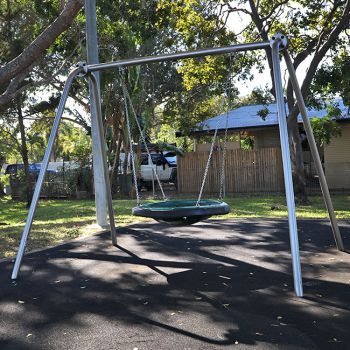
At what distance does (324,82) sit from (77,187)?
11.0 m

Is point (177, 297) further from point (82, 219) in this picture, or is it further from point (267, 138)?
point (267, 138)

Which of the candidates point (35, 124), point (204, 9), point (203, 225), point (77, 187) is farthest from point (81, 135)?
point (203, 225)

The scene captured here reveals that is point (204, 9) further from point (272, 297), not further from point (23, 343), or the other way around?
point (23, 343)

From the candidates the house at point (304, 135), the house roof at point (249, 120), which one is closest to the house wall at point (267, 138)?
the house at point (304, 135)

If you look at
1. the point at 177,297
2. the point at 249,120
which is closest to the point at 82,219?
the point at 177,297

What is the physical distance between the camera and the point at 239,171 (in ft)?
60.4

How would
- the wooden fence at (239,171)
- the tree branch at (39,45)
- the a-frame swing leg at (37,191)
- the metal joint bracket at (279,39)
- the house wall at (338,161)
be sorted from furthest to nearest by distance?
the house wall at (338,161) < the wooden fence at (239,171) < the tree branch at (39,45) < the a-frame swing leg at (37,191) < the metal joint bracket at (279,39)

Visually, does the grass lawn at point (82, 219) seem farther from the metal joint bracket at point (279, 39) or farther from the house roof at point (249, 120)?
the metal joint bracket at point (279, 39)

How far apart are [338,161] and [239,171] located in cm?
443

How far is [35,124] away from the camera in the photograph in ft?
84.5

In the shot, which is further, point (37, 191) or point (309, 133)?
point (309, 133)

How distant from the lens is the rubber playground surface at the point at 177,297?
11.4 feet

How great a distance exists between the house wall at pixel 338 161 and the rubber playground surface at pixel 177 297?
12021 mm

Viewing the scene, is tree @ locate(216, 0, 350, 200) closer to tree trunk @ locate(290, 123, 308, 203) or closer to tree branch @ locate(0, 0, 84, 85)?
tree trunk @ locate(290, 123, 308, 203)
